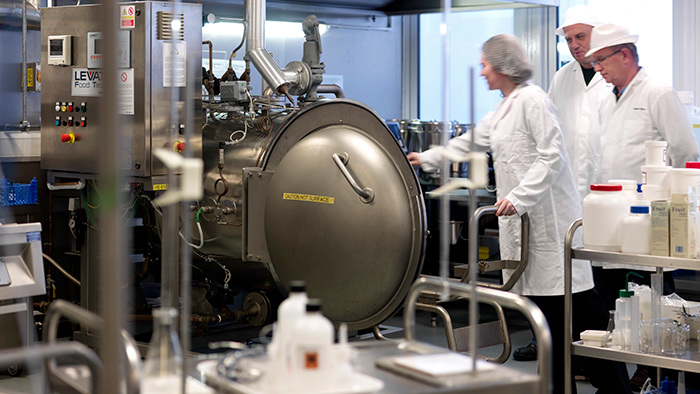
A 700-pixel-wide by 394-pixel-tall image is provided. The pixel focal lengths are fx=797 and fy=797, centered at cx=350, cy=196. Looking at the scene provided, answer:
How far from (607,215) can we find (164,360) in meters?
1.62

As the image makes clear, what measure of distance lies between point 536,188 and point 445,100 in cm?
138

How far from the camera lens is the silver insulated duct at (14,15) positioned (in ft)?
14.6

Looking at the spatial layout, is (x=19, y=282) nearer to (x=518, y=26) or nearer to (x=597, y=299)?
(x=597, y=299)

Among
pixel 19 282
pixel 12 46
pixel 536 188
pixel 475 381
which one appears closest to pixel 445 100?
pixel 475 381

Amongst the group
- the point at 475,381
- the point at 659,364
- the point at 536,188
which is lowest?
the point at 659,364

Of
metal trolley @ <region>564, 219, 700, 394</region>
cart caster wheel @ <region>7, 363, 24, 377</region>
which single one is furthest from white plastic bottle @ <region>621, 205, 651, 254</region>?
cart caster wheel @ <region>7, 363, 24, 377</region>

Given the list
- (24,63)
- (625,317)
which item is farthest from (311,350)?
(24,63)

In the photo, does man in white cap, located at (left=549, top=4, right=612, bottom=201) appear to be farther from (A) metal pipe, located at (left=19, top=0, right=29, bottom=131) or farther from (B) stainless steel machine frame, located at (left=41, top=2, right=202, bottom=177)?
(A) metal pipe, located at (left=19, top=0, right=29, bottom=131)

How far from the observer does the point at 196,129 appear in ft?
11.8

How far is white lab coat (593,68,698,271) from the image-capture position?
307 centimetres

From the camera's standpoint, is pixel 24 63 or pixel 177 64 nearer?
pixel 177 64

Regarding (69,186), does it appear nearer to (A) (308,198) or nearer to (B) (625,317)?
(A) (308,198)

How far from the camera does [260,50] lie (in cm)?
383

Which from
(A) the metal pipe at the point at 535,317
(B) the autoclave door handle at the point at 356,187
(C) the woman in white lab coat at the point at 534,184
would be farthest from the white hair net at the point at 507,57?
(A) the metal pipe at the point at 535,317
